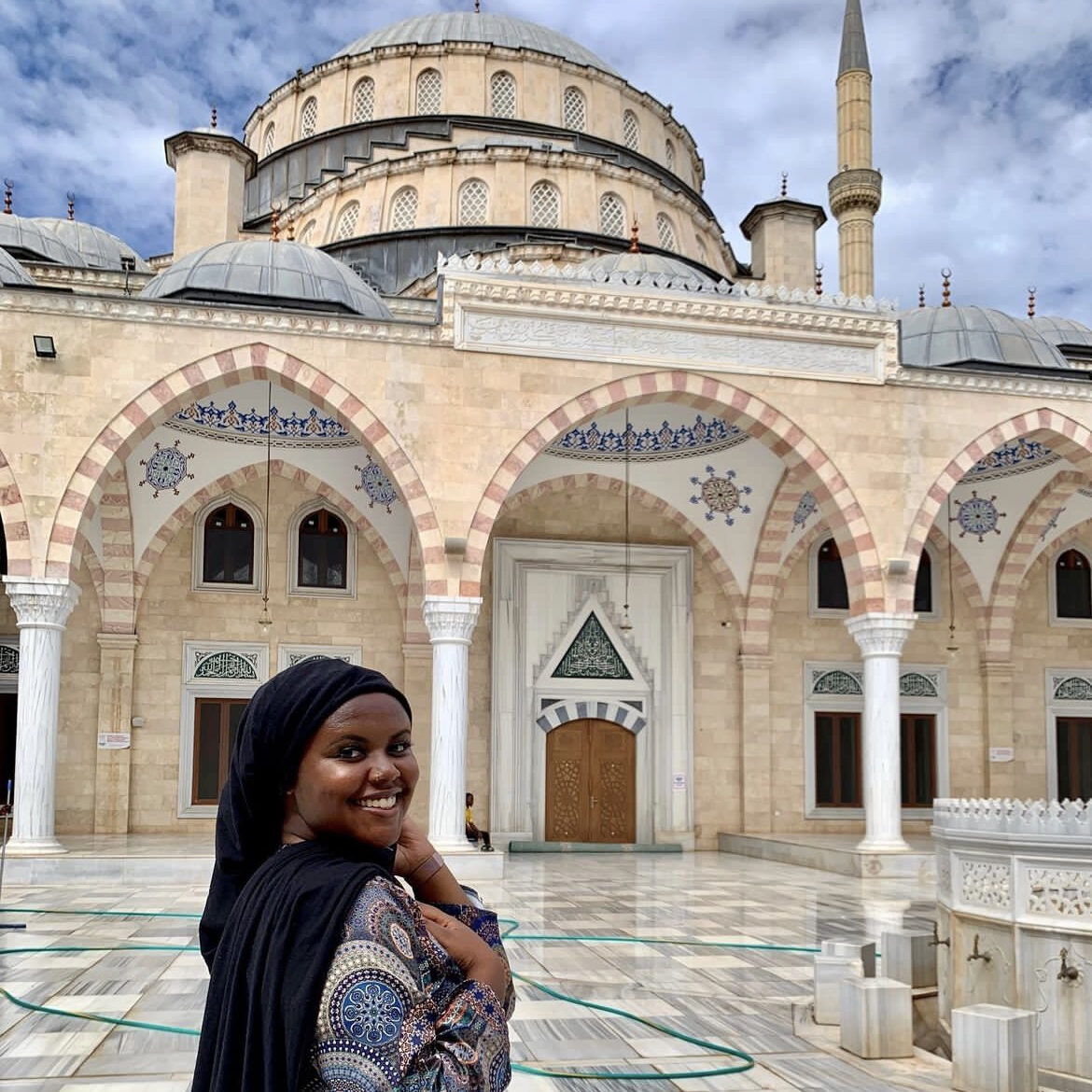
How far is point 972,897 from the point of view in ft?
13.2

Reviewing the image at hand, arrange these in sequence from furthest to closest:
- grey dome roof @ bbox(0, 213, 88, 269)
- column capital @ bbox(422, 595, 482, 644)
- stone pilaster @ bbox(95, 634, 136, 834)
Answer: grey dome roof @ bbox(0, 213, 88, 269)
stone pilaster @ bbox(95, 634, 136, 834)
column capital @ bbox(422, 595, 482, 644)

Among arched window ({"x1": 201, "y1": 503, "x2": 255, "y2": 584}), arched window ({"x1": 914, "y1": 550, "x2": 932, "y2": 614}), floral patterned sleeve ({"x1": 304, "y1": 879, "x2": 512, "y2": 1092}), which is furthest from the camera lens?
arched window ({"x1": 914, "y1": 550, "x2": 932, "y2": 614})

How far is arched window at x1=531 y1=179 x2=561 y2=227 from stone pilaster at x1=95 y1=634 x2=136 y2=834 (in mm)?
6735

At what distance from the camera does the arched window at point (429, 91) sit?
54.9 feet

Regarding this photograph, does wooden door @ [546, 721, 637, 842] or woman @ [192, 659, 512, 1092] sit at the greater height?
woman @ [192, 659, 512, 1092]

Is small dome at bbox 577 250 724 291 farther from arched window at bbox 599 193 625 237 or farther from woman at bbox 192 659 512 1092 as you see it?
woman at bbox 192 659 512 1092

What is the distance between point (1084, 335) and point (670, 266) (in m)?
4.54

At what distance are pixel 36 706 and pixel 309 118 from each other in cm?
1130

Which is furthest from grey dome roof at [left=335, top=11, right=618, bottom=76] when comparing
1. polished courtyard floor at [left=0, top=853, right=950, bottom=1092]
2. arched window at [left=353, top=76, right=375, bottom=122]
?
polished courtyard floor at [left=0, top=853, right=950, bottom=1092]

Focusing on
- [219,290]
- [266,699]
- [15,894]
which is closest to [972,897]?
[266,699]

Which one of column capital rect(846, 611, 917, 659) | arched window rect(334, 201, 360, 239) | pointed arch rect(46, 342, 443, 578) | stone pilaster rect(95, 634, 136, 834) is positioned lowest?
stone pilaster rect(95, 634, 136, 834)

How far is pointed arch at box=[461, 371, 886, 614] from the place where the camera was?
9.43 meters

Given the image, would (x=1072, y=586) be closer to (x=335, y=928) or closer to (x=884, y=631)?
(x=884, y=631)

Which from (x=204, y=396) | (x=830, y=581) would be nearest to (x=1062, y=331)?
(x=830, y=581)
